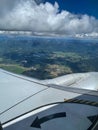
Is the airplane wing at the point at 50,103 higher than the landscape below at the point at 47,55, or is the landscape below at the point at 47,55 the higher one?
the landscape below at the point at 47,55

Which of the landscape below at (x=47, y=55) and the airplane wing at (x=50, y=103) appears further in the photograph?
the landscape below at (x=47, y=55)

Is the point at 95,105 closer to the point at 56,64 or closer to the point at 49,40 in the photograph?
the point at 56,64

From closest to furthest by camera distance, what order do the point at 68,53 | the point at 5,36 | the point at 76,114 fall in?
the point at 76,114 < the point at 68,53 < the point at 5,36

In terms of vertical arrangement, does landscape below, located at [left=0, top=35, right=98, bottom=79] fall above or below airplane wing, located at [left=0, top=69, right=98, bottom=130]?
above

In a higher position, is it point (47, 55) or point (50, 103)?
point (47, 55)

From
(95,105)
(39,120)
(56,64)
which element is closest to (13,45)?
(56,64)

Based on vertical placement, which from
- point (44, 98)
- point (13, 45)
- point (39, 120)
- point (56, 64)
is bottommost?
point (39, 120)

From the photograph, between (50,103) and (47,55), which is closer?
(50,103)

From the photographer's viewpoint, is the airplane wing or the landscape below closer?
the airplane wing
